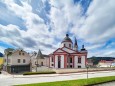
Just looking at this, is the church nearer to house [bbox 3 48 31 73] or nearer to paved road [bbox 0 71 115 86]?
house [bbox 3 48 31 73]

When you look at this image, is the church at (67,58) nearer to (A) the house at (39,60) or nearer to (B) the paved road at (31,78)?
(A) the house at (39,60)

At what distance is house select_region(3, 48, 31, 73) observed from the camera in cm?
5109

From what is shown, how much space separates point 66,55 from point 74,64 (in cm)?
507

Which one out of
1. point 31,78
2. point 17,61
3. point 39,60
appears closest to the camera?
point 31,78

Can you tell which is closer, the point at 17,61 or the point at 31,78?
the point at 31,78

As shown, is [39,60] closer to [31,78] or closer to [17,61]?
[17,61]

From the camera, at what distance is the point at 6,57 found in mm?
54844

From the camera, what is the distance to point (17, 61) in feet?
171

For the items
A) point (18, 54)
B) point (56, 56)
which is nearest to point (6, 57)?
point (18, 54)

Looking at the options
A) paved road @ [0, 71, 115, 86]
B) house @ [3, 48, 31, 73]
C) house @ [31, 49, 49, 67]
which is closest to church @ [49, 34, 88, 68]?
house @ [3, 48, 31, 73]

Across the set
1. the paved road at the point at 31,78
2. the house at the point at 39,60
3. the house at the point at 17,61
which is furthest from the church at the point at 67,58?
the paved road at the point at 31,78

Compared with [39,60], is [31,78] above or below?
below

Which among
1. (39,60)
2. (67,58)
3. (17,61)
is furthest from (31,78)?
(39,60)

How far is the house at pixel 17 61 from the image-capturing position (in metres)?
51.1
